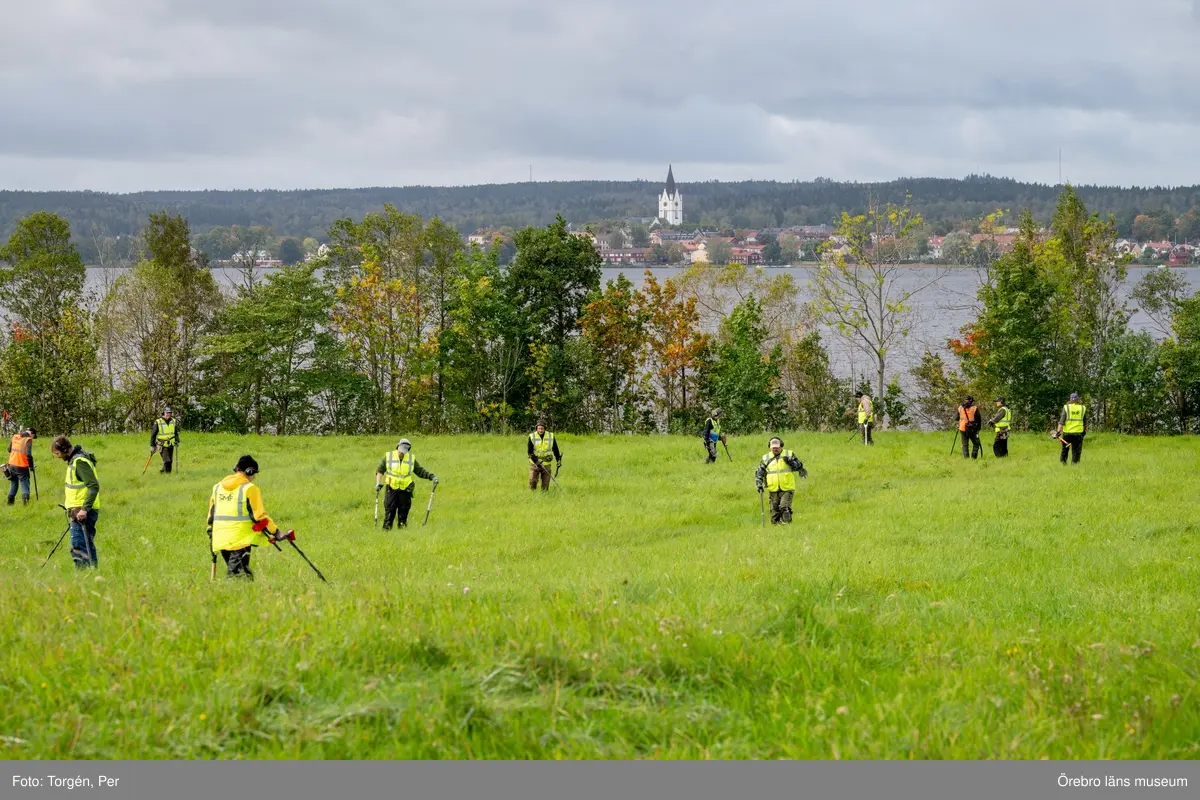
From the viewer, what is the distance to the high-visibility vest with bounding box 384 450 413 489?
2144 centimetres

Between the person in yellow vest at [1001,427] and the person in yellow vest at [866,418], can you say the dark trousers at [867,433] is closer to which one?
the person in yellow vest at [866,418]

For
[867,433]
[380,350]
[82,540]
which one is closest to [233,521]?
[82,540]

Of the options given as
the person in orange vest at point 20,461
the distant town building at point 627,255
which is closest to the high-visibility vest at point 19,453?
the person in orange vest at point 20,461

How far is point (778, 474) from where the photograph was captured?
21672mm

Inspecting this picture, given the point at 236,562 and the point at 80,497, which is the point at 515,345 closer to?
the point at 80,497

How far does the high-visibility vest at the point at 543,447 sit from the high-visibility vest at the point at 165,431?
13254 millimetres

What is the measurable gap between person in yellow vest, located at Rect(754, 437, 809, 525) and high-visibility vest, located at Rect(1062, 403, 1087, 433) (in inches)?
488

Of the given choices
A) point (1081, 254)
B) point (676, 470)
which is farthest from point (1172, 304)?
point (676, 470)

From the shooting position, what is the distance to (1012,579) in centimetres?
1423

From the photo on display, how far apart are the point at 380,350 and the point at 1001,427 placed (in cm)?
3736

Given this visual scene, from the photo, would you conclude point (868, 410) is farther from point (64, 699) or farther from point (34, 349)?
point (34, 349)

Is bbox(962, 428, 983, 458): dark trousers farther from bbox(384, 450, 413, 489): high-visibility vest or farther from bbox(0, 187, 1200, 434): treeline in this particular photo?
bbox(384, 450, 413, 489): high-visibility vest

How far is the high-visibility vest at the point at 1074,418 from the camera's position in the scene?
97.9 ft

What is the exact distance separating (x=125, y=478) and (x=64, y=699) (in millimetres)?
27874
